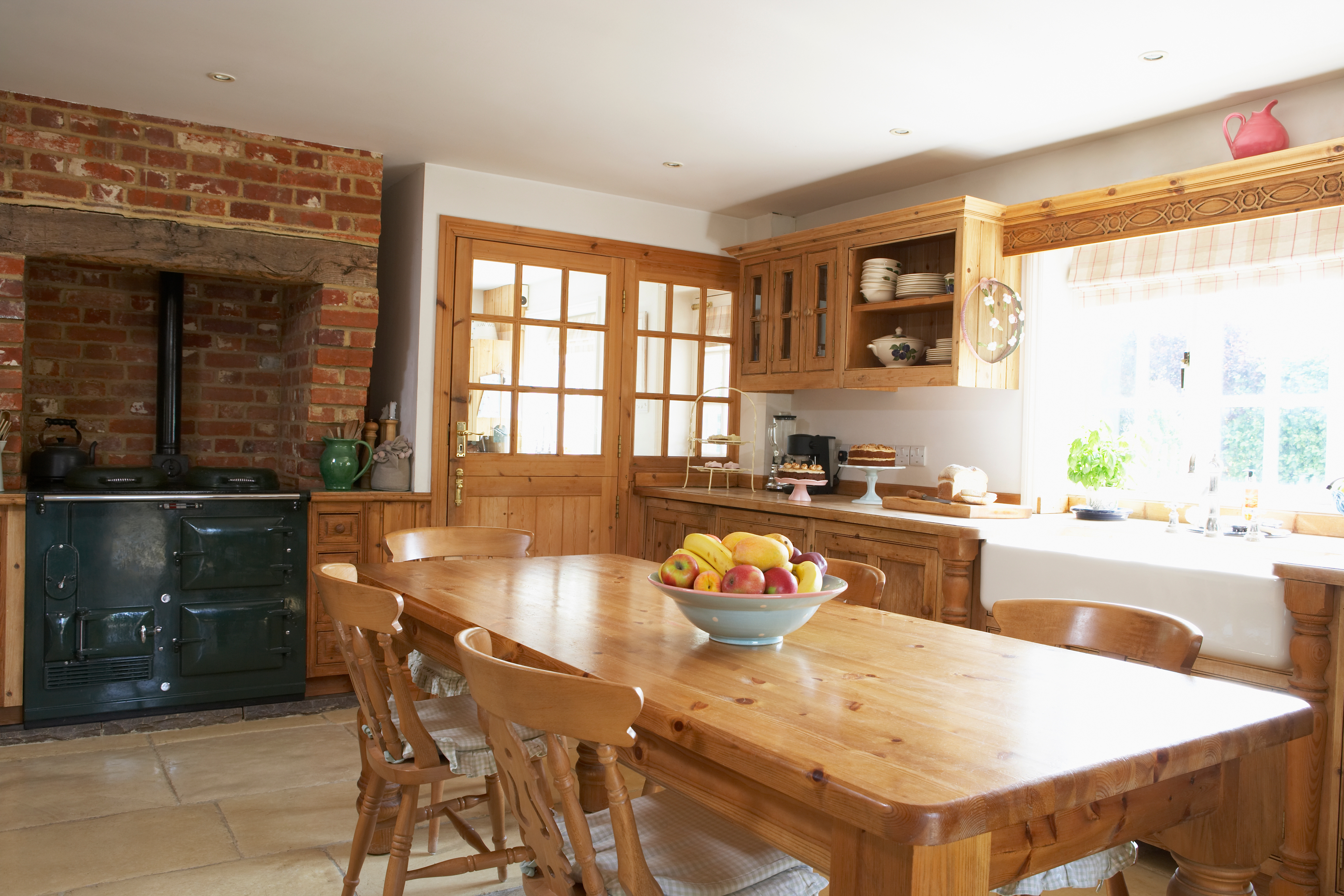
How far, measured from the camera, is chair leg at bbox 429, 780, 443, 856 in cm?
270

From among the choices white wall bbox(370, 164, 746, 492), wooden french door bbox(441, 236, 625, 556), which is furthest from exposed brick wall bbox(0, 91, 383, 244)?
wooden french door bbox(441, 236, 625, 556)

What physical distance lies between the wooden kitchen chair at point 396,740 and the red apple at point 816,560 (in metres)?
0.66

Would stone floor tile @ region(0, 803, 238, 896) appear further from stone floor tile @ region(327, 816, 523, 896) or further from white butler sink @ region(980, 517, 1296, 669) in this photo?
white butler sink @ region(980, 517, 1296, 669)

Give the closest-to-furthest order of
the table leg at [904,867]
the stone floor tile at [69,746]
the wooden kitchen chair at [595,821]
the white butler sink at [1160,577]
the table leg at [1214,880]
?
the table leg at [904,867] → the wooden kitchen chair at [595,821] → the table leg at [1214,880] → the white butler sink at [1160,577] → the stone floor tile at [69,746]

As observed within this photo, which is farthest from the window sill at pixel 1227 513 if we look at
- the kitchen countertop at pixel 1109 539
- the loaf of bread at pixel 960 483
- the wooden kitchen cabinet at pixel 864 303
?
the wooden kitchen cabinet at pixel 864 303

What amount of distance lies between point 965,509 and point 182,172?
3475 millimetres

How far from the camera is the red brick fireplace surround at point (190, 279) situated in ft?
12.7

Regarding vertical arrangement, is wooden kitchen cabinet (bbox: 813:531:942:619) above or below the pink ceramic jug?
below

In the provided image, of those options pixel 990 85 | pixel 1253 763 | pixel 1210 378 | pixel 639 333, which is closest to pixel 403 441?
pixel 639 333

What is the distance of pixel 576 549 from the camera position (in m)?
5.04

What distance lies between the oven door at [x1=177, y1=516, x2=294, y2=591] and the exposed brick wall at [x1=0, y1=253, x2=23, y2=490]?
73 cm

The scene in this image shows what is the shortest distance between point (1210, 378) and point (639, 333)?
8.86 feet

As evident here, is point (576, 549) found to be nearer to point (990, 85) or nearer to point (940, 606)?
point (940, 606)

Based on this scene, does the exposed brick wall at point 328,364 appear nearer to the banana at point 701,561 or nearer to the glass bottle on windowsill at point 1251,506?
the banana at point 701,561
